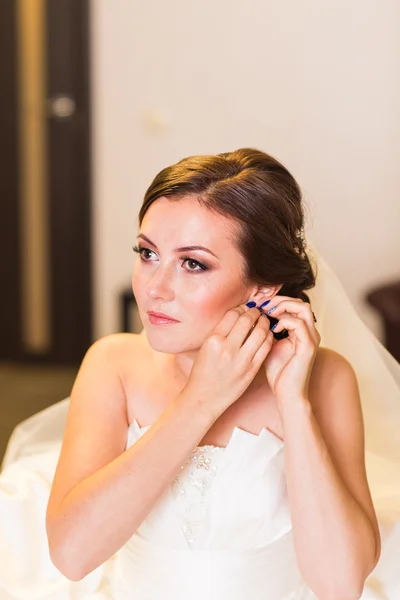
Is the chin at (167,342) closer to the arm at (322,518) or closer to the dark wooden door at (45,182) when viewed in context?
the arm at (322,518)

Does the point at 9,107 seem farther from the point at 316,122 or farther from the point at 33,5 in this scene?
the point at 316,122

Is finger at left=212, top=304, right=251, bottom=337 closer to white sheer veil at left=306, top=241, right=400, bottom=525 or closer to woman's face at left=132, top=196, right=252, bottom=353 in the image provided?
woman's face at left=132, top=196, right=252, bottom=353

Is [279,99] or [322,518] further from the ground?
[279,99]

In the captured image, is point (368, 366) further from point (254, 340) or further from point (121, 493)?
point (121, 493)

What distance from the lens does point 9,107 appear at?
17.1ft

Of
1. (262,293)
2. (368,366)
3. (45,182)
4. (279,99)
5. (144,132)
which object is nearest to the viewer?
(262,293)

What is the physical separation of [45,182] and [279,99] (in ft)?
4.85

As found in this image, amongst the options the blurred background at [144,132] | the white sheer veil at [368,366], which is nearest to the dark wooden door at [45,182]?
the blurred background at [144,132]

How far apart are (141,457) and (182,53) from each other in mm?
3660

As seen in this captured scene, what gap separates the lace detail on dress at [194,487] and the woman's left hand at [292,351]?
223 mm

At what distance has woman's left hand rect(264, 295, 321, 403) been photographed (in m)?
1.59

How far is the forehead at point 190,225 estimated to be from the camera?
62.5 inches

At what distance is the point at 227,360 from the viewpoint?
155 cm

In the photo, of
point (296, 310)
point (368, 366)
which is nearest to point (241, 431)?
point (296, 310)
